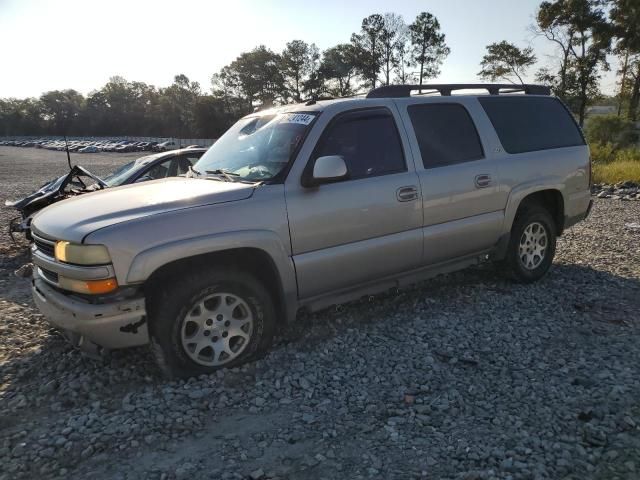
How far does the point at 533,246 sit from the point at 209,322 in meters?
3.61

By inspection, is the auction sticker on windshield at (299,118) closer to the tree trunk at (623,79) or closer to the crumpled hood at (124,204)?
the crumpled hood at (124,204)

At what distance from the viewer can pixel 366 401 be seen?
3.14m

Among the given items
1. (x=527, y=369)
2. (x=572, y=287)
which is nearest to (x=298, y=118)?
(x=527, y=369)

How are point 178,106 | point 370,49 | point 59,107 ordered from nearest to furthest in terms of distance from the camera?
point 370,49 < point 178,106 < point 59,107

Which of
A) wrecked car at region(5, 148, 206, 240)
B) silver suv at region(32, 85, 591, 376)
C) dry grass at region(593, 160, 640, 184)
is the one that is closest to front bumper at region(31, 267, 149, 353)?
silver suv at region(32, 85, 591, 376)

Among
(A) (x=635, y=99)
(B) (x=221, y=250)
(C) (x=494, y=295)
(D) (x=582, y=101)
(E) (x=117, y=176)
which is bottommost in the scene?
(C) (x=494, y=295)

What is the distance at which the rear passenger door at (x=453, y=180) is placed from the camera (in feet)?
14.0

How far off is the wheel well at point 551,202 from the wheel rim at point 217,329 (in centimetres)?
324

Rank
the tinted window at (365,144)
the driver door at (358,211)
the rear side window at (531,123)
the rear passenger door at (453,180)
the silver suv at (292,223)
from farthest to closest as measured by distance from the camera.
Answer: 1. the rear side window at (531,123)
2. the rear passenger door at (453,180)
3. the tinted window at (365,144)
4. the driver door at (358,211)
5. the silver suv at (292,223)

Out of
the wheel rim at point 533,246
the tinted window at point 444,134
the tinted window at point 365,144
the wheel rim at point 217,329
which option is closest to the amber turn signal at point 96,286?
the wheel rim at point 217,329

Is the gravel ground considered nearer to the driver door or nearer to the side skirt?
the side skirt

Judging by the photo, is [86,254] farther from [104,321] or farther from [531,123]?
[531,123]

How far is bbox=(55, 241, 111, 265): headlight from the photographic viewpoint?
9.76ft

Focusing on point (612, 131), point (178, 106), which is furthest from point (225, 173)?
point (178, 106)
